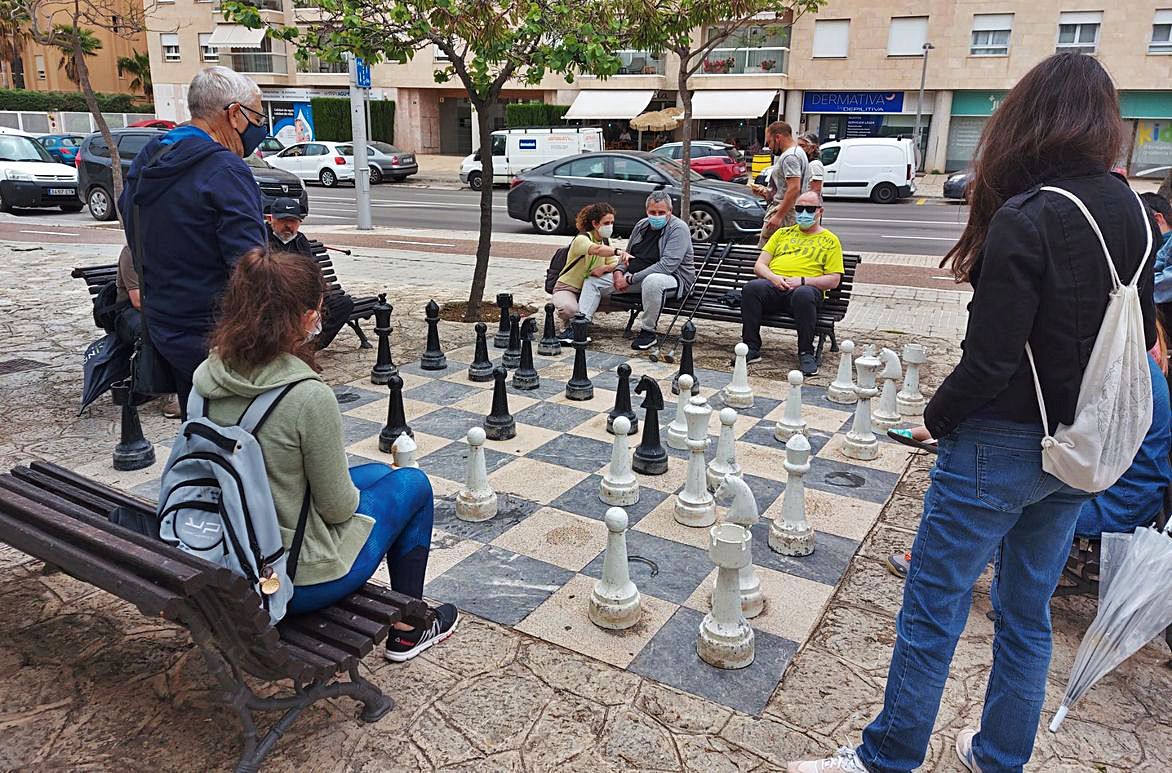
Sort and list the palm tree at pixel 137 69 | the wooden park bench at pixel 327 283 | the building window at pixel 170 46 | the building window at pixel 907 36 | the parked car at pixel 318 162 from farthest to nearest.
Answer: the palm tree at pixel 137 69 < the building window at pixel 170 46 < the building window at pixel 907 36 < the parked car at pixel 318 162 < the wooden park bench at pixel 327 283

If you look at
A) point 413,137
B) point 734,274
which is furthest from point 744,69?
point 734,274

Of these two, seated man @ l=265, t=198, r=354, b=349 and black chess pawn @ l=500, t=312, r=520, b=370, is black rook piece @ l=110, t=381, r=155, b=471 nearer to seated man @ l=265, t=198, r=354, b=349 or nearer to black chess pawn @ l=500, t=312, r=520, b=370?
seated man @ l=265, t=198, r=354, b=349

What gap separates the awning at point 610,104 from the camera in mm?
35688

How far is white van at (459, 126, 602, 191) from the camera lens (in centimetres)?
2436

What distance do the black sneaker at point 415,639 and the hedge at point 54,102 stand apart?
45746 millimetres

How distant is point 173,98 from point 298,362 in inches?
1787

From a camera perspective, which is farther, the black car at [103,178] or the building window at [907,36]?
the building window at [907,36]

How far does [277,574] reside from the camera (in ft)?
7.92

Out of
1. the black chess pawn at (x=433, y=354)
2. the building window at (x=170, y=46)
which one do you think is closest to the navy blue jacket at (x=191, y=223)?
the black chess pawn at (x=433, y=354)

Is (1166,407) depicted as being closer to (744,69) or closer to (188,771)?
(188,771)

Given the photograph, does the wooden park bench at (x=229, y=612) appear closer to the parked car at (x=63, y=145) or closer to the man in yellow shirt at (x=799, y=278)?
the man in yellow shirt at (x=799, y=278)

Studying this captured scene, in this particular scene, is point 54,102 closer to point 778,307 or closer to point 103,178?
point 103,178

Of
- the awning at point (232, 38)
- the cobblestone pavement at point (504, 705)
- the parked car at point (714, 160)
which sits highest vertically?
the awning at point (232, 38)

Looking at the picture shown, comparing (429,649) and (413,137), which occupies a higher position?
(413,137)
